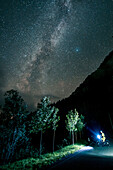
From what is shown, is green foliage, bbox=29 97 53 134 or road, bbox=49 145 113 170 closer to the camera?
road, bbox=49 145 113 170

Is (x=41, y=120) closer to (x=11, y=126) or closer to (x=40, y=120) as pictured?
(x=40, y=120)

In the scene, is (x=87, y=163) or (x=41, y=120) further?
(x=41, y=120)

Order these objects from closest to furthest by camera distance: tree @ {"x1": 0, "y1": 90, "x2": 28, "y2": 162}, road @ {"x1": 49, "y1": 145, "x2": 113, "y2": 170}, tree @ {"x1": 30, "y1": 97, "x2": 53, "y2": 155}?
road @ {"x1": 49, "y1": 145, "x2": 113, "y2": 170}
tree @ {"x1": 0, "y1": 90, "x2": 28, "y2": 162}
tree @ {"x1": 30, "y1": 97, "x2": 53, "y2": 155}

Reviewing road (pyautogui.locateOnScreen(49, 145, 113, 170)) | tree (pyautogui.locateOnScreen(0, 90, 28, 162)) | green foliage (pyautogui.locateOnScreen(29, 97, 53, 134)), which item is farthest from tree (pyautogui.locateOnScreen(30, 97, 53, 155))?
road (pyautogui.locateOnScreen(49, 145, 113, 170))

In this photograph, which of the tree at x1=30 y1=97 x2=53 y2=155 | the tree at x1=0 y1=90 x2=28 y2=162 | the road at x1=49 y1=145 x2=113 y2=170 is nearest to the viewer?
the road at x1=49 y1=145 x2=113 y2=170

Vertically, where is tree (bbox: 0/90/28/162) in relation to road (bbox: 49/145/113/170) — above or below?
above

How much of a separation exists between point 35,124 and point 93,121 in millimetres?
60121

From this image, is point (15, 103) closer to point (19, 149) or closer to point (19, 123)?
point (19, 123)

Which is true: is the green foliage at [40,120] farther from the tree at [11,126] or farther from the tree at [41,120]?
the tree at [11,126]

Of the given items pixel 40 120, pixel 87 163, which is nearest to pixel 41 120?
pixel 40 120

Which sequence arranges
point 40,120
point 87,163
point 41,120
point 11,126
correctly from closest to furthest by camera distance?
point 87,163 → point 11,126 → point 40,120 → point 41,120

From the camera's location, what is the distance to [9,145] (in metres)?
9.93

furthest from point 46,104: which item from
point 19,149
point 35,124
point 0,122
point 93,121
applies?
point 93,121

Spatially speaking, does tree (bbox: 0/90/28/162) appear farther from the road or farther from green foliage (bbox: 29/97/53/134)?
the road
